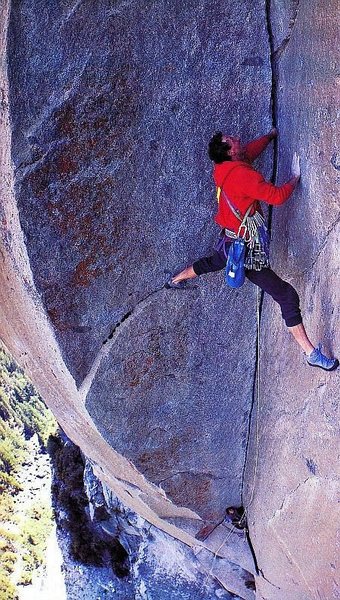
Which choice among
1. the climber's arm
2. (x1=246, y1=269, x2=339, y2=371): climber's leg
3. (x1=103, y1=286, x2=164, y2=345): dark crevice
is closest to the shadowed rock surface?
(x1=103, y1=286, x2=164, y2=345): dark crevice

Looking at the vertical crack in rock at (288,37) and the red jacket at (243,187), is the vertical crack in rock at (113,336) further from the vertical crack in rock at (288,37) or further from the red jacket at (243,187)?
the vertical crack in rock at (288,37)

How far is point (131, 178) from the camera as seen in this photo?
3.46 meters

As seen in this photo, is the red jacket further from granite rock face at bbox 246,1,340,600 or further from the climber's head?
granite rock face at bbox 246,1,340,600

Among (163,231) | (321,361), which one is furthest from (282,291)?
(163,231)

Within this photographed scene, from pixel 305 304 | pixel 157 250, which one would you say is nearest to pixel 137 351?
pixel 157 250

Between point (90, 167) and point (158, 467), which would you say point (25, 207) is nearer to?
point (90, 167)

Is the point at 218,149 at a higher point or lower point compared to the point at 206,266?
higher

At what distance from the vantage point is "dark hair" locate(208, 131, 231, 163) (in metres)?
3.14

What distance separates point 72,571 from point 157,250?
545 cm

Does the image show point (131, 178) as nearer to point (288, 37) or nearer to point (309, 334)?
point (288, 37)

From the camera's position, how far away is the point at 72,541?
7.58 m

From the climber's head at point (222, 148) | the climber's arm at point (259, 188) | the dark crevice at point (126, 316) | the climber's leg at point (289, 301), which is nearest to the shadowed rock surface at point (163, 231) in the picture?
the dark crevice at point (126, 316)

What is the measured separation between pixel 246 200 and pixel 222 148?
1.02 ft

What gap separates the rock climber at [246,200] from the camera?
3.12 meters
